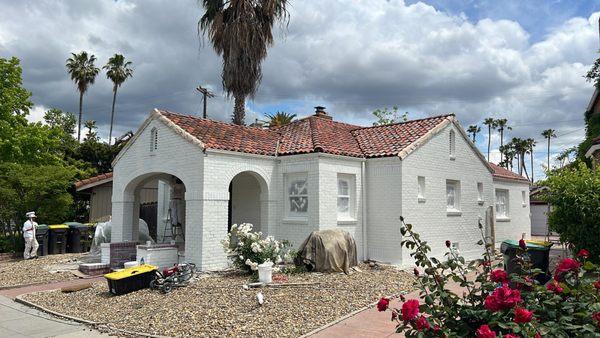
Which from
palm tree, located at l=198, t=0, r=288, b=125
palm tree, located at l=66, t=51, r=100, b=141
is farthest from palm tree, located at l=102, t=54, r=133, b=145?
palm tree, located at l=198, t=0, r=288, b=125

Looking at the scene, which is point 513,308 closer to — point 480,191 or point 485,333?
point 485,333

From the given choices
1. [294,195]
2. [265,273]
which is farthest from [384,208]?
[265,273]

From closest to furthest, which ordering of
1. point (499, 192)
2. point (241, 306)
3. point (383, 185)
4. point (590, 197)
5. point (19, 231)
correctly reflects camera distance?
1. point (241, 306)
2. point (590, 197)
3. point (383, 185)
4. point (19, 231)
5. point (499, 192)

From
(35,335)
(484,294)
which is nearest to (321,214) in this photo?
(35,335)

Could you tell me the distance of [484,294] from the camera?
14.4 ft

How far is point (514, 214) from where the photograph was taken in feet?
78.9

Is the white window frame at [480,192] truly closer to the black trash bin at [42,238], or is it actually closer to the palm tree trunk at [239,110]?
the palm tree trunk at [239,110]

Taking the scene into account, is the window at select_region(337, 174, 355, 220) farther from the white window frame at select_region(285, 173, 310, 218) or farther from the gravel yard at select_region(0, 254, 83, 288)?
the gravel yard at select_region(0, 254, 83, 288)

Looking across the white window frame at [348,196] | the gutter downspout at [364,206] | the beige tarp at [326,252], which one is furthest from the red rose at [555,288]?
the gutter downspout at [364,206]

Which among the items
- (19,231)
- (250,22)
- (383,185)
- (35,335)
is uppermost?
(250,22)

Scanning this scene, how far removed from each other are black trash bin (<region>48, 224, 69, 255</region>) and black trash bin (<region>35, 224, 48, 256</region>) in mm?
297

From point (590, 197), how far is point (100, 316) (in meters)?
11.0

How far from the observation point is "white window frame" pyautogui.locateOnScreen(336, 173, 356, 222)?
49.7ft

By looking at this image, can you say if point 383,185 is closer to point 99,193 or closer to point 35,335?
point 35,335
